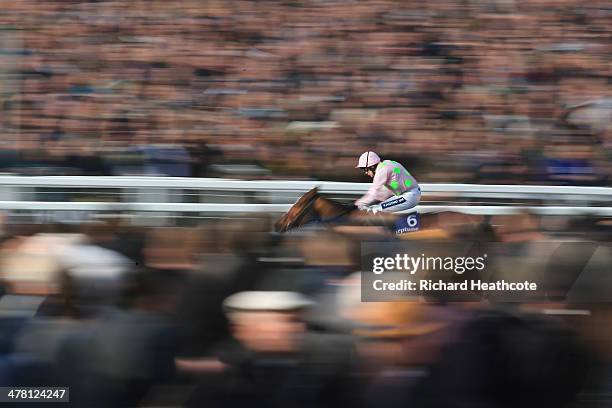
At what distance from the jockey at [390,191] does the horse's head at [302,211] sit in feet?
0.82

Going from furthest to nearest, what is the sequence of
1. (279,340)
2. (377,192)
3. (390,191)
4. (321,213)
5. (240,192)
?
(240,192), (377,192), (390,191), (321,213), (279,340)

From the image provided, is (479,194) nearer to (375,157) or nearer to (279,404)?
(375,157)

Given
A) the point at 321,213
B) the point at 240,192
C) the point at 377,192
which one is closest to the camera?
the point at 321,213

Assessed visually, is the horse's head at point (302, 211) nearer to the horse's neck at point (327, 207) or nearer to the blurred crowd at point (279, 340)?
Result: the horse's neck at point (327, 207)

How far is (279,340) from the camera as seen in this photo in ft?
8.55

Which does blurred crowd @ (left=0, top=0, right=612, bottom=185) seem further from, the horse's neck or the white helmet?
the horse's neck

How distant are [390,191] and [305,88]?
1.24 m

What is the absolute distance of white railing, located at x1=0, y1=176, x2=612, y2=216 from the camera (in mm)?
5418

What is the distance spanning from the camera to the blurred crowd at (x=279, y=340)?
2.60 m

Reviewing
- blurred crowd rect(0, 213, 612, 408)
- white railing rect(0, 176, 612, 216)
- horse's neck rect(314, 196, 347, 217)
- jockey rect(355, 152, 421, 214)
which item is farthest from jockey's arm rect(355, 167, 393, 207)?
blurred crowd rect(0, 213, 612, 408)

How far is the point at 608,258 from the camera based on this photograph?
283 centimetres

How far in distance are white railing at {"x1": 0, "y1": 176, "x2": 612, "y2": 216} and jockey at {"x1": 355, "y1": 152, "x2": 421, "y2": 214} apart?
12cm

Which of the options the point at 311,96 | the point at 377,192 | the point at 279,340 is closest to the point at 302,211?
the point at 377,192

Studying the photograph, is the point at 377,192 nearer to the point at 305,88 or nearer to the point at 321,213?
the point at 321,213
